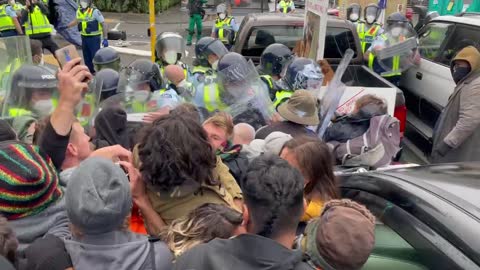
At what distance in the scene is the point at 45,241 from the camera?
181cm

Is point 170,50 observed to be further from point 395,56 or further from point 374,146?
point 395,56

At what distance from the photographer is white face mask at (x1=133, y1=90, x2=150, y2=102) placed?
4271 mm

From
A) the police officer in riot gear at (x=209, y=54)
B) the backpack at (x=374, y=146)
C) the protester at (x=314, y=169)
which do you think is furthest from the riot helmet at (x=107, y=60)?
the protester at (x=314, y=169)

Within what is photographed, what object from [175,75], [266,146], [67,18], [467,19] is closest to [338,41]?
[467,19]

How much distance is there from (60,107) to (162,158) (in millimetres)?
492

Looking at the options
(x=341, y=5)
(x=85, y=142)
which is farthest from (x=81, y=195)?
(x=341, y=5)

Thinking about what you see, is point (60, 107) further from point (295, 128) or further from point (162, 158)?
point (295, 128)

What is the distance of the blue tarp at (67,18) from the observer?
1165cm

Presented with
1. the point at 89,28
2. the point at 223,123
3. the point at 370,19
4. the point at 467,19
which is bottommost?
the point at 89,28

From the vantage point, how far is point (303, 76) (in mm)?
4723

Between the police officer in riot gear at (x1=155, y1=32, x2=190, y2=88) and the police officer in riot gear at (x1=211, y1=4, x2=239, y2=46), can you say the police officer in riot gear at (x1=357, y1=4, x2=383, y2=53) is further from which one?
the police officer in riot gear at (x1=155, y1=32, x2=190, y2=88)

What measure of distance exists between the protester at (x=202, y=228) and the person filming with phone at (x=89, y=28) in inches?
369

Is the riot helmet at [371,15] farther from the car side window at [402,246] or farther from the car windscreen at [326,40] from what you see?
the car side window at [402,246]

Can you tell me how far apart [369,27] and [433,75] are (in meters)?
3.24
